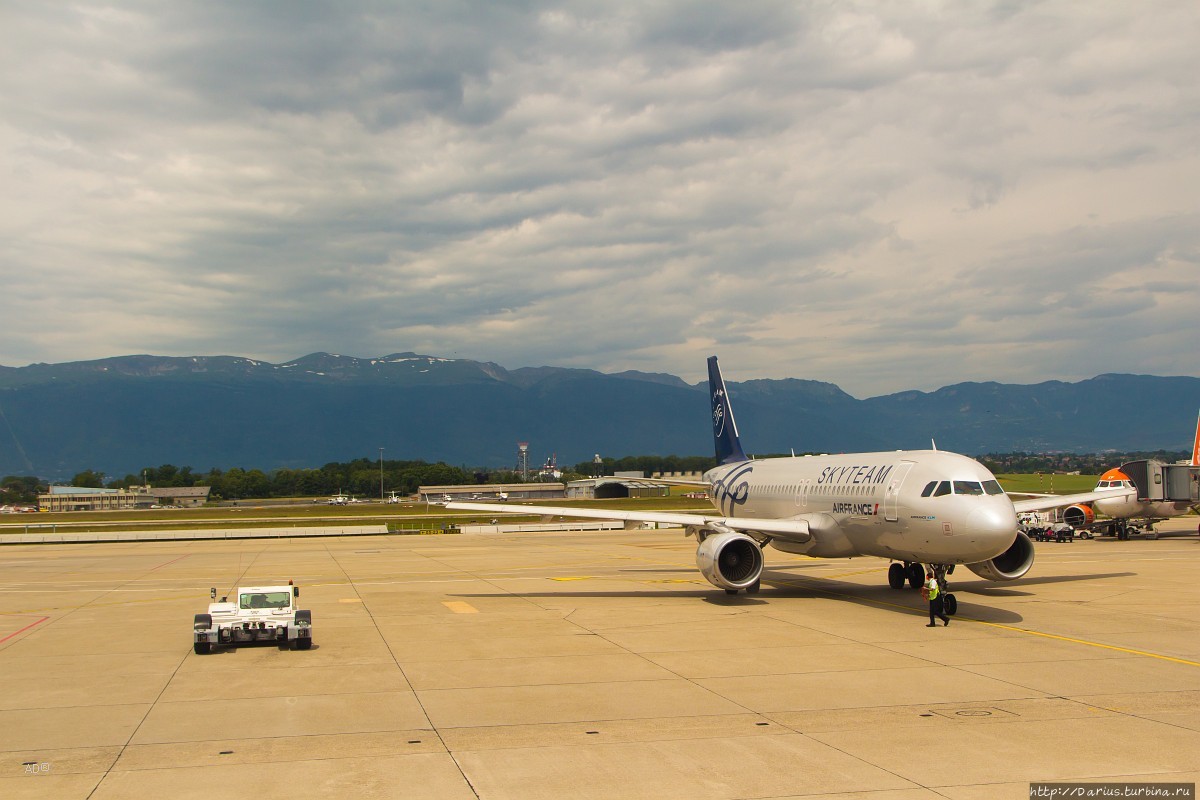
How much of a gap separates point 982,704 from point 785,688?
11.3ft

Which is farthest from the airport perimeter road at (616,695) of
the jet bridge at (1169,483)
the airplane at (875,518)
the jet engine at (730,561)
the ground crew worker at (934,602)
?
the jet bridge at (1169,483)

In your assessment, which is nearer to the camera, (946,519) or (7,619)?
(946,519)

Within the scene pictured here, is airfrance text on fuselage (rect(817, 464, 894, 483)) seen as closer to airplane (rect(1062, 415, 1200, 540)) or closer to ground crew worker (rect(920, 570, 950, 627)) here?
ground crew worker (rect(920, 570, 950, 627))

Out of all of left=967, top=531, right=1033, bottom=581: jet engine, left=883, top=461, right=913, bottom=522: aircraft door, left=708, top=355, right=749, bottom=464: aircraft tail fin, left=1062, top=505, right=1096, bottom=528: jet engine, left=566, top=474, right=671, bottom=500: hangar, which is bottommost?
left=566, top=474, right=671, bottom=500: hangar

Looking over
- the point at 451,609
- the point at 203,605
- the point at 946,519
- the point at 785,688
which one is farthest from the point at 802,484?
the point at 203,605

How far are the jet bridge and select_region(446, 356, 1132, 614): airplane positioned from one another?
81.6 feet

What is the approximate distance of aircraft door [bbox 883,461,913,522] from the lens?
27797mm

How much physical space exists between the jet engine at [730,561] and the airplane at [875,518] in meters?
0.03

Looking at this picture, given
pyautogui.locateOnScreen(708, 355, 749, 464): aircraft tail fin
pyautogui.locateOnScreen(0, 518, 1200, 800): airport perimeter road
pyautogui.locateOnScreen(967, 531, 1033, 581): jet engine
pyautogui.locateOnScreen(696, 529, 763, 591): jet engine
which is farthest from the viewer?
pyautogui.locateOnScreen(708, 355, 749, 464): aircraft tail fin

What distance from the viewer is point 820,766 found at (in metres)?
12.6

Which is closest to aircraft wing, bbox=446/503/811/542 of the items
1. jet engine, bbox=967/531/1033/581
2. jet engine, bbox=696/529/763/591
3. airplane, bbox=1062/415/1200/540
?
jet engine, bbox=696/529/763/591

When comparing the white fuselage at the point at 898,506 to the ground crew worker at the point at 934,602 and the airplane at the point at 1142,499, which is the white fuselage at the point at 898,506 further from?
the airplane at the point at 1142,499

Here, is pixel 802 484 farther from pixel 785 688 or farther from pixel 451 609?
pixel 785 688

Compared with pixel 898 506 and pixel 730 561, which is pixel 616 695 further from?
pixel 730 561
